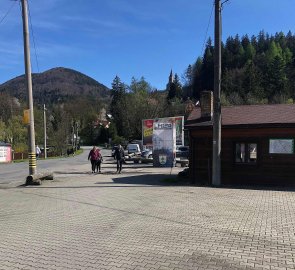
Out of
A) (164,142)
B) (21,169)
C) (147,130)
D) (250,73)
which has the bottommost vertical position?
(21,169)

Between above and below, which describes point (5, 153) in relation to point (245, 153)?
below

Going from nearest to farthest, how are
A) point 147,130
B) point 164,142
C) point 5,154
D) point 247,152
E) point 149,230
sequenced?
point 149,230 → point 247,152 → point 164,142 → point 147,130 → point 5,154

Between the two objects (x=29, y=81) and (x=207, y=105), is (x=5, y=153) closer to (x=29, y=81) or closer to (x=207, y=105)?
(x=29, y=81)

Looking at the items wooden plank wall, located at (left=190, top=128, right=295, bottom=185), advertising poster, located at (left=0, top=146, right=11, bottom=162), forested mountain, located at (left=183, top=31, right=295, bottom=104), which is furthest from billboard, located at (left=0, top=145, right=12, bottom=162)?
forested mountain, located at (left=183, top=31, right=295, bottom=104)

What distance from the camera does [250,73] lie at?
11294cm

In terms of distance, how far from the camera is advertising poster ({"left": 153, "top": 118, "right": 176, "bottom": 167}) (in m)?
30.9

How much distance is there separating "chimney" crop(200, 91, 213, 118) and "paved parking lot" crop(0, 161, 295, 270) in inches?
232

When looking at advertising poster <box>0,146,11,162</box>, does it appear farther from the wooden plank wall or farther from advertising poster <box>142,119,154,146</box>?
the wooden plank wall

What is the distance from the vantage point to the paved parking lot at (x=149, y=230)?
675cm

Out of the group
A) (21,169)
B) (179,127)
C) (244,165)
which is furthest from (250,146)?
(21,169)

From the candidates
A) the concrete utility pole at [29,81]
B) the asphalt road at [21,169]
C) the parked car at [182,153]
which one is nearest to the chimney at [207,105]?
the concrete utility pole at [29,81]

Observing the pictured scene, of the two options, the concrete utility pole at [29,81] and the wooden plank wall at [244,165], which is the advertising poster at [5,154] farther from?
the wooden plank wall at [244,165]

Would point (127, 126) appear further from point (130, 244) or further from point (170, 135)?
point (130, 244)

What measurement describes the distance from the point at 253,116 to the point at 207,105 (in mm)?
2334
